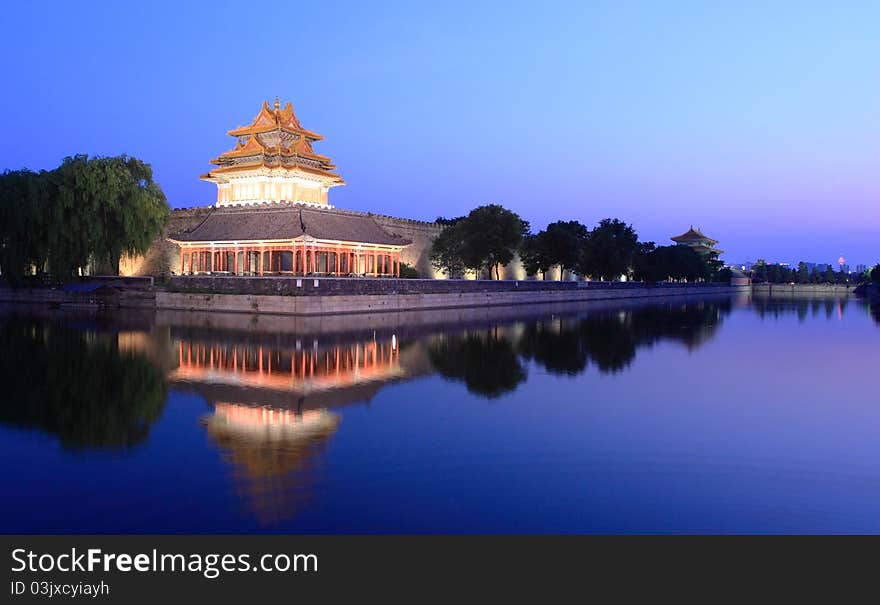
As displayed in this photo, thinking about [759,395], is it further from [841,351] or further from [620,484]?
[841,351]

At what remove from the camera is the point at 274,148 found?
46.2 metres

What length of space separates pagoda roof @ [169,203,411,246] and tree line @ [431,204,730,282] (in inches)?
239

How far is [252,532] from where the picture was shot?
6.01 m

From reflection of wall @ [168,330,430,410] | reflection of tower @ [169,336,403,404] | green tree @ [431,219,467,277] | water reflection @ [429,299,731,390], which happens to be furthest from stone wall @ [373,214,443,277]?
reflection of tower @ [169,336,403,404]

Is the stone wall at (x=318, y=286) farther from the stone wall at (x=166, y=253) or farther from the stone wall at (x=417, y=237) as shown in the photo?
the stone wall at (x=166, y=253)

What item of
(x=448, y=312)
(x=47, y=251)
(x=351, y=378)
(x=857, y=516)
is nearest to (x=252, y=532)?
(x=857, y=516)

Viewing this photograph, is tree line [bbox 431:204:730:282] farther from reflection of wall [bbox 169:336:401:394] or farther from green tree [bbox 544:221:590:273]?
reflection of wall [bbox 169:336:401:394]

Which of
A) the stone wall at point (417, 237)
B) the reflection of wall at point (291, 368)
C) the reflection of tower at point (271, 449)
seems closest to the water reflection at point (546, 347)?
the reflection of wall at point (291, 368)

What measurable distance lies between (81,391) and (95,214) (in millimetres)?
25101

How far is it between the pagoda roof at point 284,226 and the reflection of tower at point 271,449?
2774 centimetres

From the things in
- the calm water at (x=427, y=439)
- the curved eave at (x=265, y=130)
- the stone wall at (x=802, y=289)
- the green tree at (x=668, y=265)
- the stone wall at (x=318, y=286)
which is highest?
the curved eave at (x=265, y=130)

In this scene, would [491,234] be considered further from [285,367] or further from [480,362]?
[285,367]

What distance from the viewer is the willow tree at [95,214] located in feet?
112

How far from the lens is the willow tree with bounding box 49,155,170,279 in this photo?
34.2m
